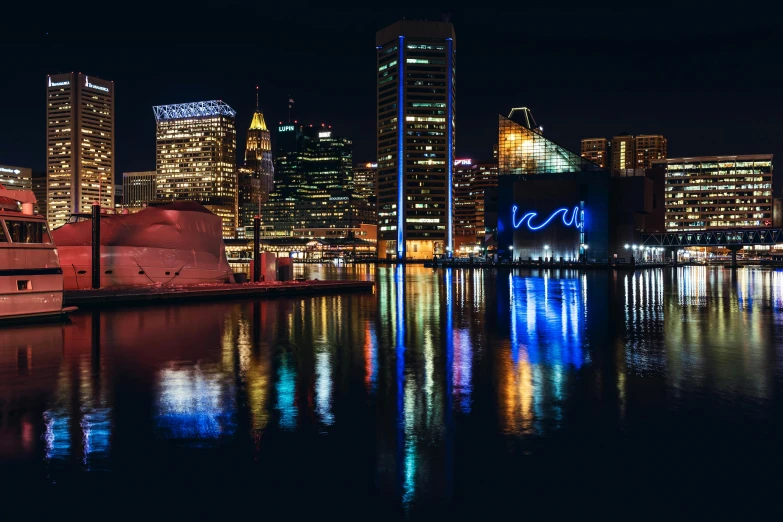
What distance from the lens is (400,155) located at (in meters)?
174

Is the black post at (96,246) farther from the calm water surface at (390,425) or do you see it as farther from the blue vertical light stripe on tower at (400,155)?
the blue vertical light stripe on tower at (400,155)

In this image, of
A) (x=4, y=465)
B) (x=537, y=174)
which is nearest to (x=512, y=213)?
(x=537, y=174)

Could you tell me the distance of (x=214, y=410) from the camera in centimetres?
1033

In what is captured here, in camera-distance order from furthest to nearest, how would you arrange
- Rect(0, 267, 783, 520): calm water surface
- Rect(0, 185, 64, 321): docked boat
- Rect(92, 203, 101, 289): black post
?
Rect(92, 203, 101, 289): black post, Rect(0, 185, 64, 321): docked boat, Rect(0, 267, 783, 520): calm water surface

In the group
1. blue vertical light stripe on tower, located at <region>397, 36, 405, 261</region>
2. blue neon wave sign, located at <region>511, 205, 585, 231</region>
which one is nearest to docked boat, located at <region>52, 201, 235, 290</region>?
blue neon wave sign, located at <region>511, 205, 585, 231</region>

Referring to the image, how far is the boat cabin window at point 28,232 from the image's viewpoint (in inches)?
880

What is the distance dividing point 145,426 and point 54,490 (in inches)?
95.7

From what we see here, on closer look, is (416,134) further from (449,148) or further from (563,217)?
(563,217)

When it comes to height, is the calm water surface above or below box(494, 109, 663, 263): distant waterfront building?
below

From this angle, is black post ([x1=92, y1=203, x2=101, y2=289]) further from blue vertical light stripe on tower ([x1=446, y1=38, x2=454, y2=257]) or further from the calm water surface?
blue vertical light stripe on tower ([x1=446, y1=38, x2=454, y2=257])

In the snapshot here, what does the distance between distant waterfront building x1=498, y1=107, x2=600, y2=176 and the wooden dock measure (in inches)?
2689

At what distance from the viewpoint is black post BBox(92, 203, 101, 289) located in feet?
111

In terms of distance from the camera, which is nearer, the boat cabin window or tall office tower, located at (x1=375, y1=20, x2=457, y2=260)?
the boat cabin window

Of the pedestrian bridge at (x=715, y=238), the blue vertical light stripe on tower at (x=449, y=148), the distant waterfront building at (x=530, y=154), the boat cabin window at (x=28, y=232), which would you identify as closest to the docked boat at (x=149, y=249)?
the boat cabin window at (x=28, y=232)
